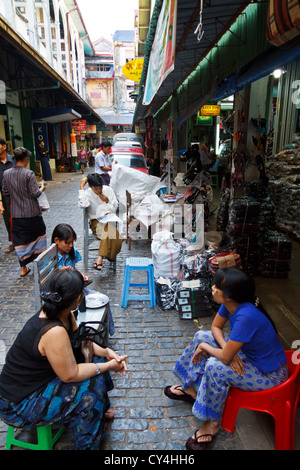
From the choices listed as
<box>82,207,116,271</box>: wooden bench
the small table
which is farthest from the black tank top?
<box>82,207,116,271</box>: wooden bench

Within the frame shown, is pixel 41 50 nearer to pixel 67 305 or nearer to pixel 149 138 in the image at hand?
pixel 149 138

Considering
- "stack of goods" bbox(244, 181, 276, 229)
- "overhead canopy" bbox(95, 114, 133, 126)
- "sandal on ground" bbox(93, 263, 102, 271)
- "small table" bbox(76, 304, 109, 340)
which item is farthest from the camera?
"overhead canopy" bbox(95, 114, 133, 126)

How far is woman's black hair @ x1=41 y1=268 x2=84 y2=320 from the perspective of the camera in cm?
Answer: 213

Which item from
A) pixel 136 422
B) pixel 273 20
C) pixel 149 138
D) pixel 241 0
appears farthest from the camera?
pixel 149 138

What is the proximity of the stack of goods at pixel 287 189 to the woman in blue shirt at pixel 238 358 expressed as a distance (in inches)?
215

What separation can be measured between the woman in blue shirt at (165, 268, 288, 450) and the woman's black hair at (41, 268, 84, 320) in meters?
1.06

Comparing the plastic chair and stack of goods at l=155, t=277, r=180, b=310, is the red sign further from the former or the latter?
the plastic chair

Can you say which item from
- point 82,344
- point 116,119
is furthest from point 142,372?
point 116,119

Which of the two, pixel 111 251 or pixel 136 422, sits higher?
pixel 111 251

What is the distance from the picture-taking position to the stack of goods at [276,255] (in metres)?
5.36

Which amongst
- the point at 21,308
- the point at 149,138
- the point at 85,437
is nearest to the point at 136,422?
the point at 85,437

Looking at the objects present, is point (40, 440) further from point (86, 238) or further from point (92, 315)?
point (86, 238)
